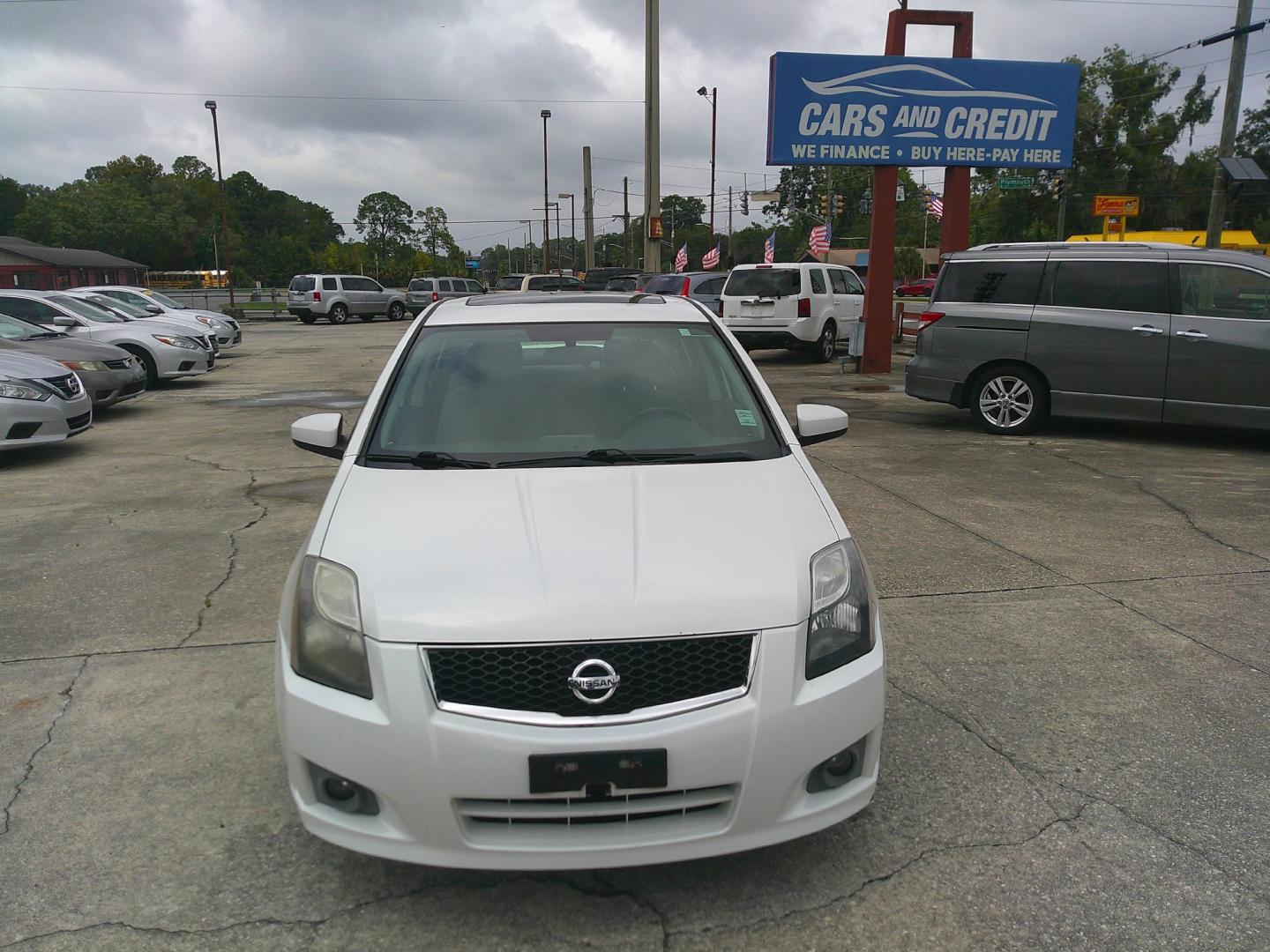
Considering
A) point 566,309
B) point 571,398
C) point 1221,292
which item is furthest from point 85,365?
point 1221,292

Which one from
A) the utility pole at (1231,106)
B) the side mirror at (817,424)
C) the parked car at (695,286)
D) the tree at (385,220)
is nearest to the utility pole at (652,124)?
the parked car at (695,286)

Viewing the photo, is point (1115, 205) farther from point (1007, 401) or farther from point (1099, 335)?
point (1099, 335)

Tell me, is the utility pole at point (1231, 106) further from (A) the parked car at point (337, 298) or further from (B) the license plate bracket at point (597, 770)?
(A) the parked car at point (337, 298)

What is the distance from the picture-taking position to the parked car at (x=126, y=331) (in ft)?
46.8

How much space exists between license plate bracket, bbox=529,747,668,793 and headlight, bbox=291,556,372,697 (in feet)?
1.66

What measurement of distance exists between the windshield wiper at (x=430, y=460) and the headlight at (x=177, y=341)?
13.9m

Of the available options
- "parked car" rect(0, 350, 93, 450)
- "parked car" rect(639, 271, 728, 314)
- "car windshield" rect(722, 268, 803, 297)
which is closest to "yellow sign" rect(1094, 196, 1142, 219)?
"parked car" rect(639, 271, 728, 314)

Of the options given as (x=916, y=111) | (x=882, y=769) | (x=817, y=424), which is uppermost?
(x=916, y=111)

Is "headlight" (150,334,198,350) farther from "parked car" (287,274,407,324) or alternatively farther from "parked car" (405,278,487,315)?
"parked car" (405,278,487,315)

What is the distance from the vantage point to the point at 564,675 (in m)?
2.41

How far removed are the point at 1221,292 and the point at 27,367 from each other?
1144cm

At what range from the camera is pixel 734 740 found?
2.41 m

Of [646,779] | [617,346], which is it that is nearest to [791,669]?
[646,779]

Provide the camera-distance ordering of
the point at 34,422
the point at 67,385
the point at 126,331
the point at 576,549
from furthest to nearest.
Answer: the point at 126,331 < the point at 67,385 < the point at 34,422 < the point at 576,549
